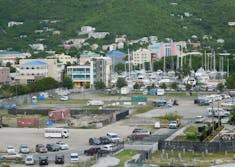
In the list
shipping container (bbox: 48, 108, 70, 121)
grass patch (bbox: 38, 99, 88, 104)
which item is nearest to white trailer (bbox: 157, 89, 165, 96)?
grass patch (bbox: 38, 99, 88, 104)

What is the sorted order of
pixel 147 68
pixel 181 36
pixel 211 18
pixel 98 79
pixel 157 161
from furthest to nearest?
pixel 211 18
pixel 181 36
pixel 147 68
pixel 98 79
pixel 157 161

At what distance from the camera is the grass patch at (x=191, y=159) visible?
71.2 feet

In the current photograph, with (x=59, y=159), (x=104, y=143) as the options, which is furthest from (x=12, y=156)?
(x=104, y=143)

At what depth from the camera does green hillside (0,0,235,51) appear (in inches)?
3666

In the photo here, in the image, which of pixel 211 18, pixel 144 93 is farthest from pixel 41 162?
pixel 211 18

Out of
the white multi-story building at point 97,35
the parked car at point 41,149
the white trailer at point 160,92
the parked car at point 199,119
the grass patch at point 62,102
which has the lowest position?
the parked car at point 41,149

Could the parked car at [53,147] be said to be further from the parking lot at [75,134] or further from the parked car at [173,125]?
the parked car at [173,125]

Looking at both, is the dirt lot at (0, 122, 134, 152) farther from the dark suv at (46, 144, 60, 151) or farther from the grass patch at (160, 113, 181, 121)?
the grass patch at (160, 113, 181, 121)

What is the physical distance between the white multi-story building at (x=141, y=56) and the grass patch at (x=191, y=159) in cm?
5162

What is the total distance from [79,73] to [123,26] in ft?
122

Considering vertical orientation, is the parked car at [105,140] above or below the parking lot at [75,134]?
above

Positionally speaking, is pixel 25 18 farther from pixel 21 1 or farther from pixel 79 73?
pixel 79 73

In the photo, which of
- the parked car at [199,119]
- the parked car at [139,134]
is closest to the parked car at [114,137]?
the parked car at [139,134]

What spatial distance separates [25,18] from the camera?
332ft
